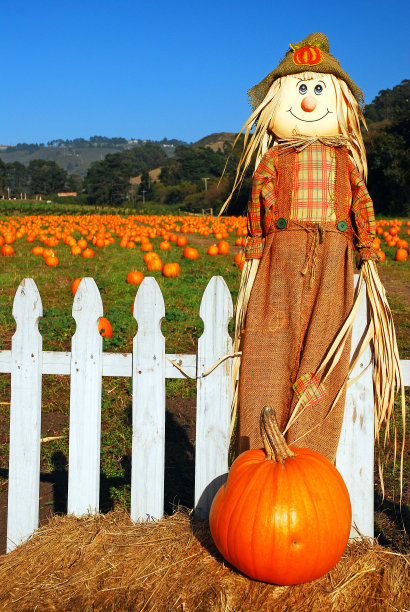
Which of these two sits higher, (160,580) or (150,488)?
(150,488)

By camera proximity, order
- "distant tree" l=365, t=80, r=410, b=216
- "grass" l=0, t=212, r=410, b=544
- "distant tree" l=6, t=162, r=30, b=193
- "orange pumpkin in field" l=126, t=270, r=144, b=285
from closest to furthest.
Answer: "grass" l=0, t=212, r=410, b=544
"orange pumpkin in field" l=126, t=270, r=144, b=285
"distant tree" l=365, t=80, r=410, b=216
"distant tree" l=6, t=162, r=30, b=193

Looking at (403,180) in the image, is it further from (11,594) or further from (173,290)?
(11,594)

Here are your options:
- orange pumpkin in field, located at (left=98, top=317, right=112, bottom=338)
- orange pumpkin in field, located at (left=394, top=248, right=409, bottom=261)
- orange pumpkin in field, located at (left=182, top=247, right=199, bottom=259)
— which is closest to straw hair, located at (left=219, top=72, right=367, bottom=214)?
orange pumpkin in field, located at (left=98, top=317, right=112, bottom=338)

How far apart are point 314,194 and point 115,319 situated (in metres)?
4.52

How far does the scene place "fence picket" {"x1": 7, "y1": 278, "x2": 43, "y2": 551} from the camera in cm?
290

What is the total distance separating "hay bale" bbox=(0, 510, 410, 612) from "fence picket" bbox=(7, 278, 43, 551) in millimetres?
178

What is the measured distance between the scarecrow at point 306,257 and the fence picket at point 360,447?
0.07 meters

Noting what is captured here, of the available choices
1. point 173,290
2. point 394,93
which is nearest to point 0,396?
point 173,290

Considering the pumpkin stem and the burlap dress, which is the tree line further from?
the pumpkin stem

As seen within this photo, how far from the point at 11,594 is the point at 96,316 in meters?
1.29

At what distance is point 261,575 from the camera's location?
2.28m

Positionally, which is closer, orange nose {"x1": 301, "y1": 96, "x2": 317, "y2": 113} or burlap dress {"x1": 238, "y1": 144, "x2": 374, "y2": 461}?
burlap dress {"x1": 238, "y1": 144, "x2": 374, "y2": 461}

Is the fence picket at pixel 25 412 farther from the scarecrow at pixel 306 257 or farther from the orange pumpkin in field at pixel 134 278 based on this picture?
the orange pumpkin in field at pixel 134 278

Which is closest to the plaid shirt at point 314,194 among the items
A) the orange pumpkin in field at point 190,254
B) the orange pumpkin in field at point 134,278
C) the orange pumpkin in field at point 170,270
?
the orange pumpkin in field at point 134,278
